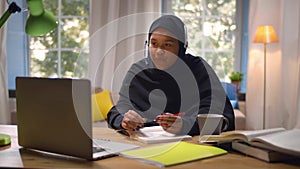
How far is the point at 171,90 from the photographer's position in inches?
70.6

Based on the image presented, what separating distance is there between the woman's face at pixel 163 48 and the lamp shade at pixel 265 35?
7.30 ft

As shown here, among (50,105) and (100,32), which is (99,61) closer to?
(100,32)

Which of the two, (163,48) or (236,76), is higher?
(163,48)

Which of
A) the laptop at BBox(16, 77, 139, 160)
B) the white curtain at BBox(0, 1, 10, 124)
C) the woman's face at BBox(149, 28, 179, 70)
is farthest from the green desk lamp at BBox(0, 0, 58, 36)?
A: the white curtain at BBox(0, 1, 10, 124)

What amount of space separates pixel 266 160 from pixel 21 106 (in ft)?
2.39

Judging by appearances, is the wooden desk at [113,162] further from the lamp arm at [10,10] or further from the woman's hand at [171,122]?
the lamp arm at [10,10]

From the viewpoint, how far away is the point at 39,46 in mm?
4496

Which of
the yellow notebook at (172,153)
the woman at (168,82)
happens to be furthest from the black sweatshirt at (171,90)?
the yellow notebook at (172,153)

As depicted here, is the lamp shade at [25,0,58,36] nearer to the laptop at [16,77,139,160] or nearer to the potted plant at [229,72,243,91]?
the laptop at [16,77,139,160]

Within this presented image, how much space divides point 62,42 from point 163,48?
2959 millimetres

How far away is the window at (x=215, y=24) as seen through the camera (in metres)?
4.35

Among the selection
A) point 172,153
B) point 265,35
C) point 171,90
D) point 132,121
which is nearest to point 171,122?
point 132,121

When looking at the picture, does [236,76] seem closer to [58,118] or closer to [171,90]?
[171,90]

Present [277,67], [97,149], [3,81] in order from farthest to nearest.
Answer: [3,81]
[277,67]
[97,149]
